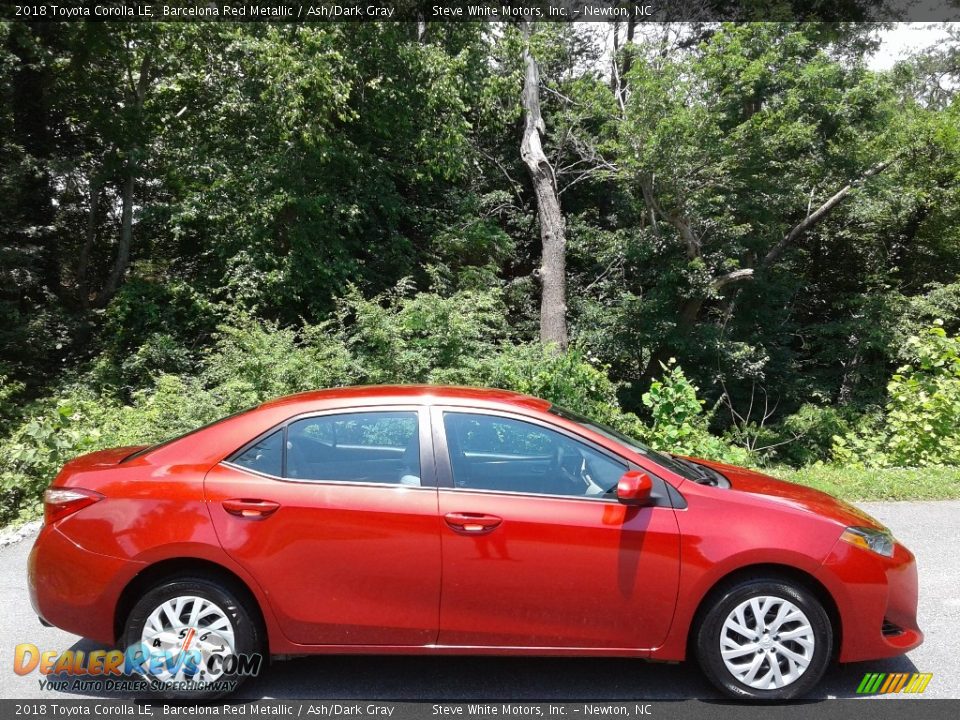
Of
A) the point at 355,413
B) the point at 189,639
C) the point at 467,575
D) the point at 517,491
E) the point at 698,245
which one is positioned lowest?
the point at 189,639

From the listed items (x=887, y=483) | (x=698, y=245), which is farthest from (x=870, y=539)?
(x=698, y=245)

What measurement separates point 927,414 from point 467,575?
873cm

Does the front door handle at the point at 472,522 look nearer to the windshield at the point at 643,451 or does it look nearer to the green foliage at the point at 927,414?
the windshield at the point at 643,451

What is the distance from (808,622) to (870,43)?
18.7 m

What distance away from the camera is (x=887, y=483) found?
25.4 ft

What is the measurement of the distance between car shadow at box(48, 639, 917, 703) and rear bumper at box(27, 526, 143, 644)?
398 mm

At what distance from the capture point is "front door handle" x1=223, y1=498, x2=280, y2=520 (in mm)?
3658

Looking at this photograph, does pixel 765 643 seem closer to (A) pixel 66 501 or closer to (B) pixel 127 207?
(A) pixel 66 501

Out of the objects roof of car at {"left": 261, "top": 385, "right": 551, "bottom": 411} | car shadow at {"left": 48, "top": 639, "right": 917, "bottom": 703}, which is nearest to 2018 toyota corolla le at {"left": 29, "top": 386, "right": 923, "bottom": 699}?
car shadow at {"left": 48, "top": 639, "right": 917, "bottom": 703}

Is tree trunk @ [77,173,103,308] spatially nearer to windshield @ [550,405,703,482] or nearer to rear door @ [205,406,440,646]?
rear door @ [205,406,440,646]

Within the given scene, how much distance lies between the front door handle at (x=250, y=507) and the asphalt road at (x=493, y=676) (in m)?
0.92

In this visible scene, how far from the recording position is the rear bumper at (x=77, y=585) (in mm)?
3656

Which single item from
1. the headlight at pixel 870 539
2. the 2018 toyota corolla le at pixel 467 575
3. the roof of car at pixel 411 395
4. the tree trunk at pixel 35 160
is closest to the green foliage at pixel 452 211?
the tree trunk at pixel 35 160

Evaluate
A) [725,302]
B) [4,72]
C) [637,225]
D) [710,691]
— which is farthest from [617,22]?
[710,691]
